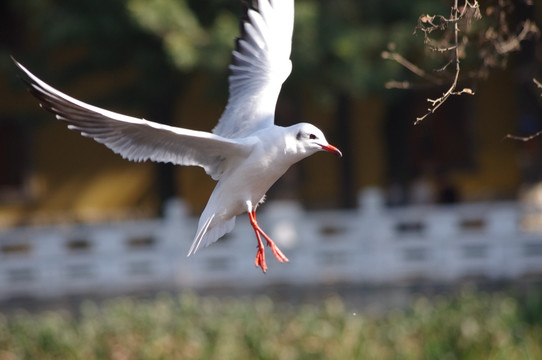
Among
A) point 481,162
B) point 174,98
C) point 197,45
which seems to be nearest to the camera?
point 197,45

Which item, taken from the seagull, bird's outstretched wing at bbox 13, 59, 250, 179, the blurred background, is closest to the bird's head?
the seagull

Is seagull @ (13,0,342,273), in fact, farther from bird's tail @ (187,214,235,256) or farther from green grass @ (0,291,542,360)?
green grass @ (0,291,542,360)

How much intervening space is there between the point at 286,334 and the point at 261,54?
199 inches

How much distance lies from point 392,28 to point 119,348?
542cm

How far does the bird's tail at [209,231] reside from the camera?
253cm

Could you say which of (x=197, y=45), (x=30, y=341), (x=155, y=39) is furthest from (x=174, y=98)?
(x=30, y=341)

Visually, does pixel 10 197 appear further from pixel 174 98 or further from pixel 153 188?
pixel 174 98

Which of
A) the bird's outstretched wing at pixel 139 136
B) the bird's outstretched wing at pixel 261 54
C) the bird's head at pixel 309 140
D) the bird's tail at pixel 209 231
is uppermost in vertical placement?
the bird's outstretched wing at pixel 261 54

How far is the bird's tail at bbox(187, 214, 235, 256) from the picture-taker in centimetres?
253

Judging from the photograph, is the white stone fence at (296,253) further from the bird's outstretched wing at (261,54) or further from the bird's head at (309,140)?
the bird's head at (309,140)

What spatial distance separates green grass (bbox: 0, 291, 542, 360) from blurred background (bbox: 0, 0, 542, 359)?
3 cm

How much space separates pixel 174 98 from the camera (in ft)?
45.1

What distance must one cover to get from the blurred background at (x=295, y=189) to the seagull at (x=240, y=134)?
469cm

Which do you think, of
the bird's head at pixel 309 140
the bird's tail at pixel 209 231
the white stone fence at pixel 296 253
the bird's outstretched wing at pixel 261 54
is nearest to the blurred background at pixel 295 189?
the white stone fence at pixel 296 253
